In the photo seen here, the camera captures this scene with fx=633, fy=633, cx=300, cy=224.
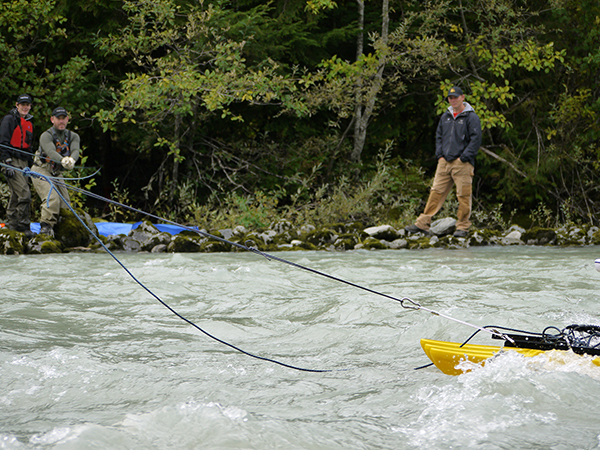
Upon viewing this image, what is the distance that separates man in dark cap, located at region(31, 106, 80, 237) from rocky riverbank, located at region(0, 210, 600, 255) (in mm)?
227

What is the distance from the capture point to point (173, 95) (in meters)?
11.8

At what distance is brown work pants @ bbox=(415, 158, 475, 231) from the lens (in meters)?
9.49

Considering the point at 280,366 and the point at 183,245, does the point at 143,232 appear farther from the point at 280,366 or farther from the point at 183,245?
the point at 280,366

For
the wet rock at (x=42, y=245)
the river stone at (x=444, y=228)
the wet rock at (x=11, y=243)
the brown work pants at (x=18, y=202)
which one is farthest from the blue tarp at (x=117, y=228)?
the river stone at (x=444, y=228)

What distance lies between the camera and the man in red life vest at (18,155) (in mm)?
8523

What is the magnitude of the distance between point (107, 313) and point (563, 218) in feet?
35.6

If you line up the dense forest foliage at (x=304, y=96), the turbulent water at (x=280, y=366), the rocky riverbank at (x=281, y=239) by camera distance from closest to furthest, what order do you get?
the turbulent water at (x=280, y=366) < the rocky riverbank at (x=281, y=239) < the dense forest foliage at (x=304, y=96)

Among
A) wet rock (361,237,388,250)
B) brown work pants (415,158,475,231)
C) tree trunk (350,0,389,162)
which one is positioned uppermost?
tree trunk (350,0,389,162)

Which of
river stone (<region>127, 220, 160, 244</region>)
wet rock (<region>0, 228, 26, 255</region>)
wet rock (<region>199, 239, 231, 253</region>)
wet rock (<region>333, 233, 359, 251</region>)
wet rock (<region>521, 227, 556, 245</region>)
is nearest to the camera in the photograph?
wet rock (<region>0, 228, 26, 255</region>)

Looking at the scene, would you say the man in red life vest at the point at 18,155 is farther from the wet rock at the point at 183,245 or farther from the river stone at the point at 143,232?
the wet rock at the point at 183,245

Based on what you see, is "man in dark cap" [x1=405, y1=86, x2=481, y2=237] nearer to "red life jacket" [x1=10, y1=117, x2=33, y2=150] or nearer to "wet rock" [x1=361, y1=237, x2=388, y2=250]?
"wet rock" [x1=361, y1=237, x2=388, y2=250]

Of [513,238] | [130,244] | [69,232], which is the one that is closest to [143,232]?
[130,244]

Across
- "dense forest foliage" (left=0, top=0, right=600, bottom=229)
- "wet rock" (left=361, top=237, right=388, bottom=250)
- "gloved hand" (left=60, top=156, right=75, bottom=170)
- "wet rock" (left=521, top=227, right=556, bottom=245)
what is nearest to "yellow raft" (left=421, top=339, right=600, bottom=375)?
"wet rock" (left=361, top=237, right=388, bottom=250)

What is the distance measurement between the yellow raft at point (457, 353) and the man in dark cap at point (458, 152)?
20.5ft
